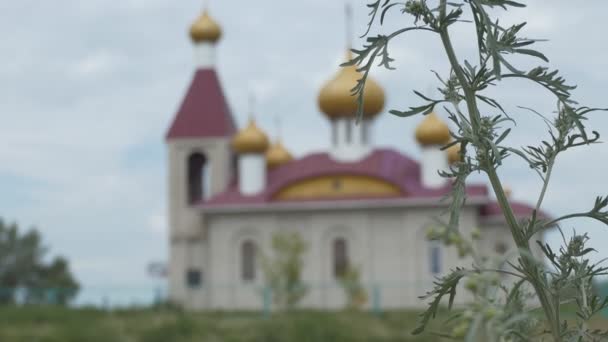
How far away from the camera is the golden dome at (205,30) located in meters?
30.2

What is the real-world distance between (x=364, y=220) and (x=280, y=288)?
312 centimetres

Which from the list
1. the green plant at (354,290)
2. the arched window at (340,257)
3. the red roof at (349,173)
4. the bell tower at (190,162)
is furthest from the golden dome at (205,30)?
the green plant at (354,290)

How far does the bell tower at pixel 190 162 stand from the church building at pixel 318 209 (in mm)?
33

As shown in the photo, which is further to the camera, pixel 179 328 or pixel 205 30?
pixel 205 30

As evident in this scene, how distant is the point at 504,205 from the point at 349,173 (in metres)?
25.3

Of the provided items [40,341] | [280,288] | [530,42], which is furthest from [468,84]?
[280,288]

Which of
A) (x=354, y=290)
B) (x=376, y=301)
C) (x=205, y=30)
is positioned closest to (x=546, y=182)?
(x=376, y=301)

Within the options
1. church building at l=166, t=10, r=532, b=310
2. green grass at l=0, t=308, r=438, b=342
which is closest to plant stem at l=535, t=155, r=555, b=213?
green grass at l=0, t=308, r=438, b=342

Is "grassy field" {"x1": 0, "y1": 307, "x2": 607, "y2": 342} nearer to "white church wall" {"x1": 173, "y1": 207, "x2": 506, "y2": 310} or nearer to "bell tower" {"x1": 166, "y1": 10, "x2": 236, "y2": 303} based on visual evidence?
"white church wall" {"x1": 173, "y1": 207, "x2": 506, "y2": 310}

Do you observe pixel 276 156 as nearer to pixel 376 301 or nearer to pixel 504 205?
pixel 376 301

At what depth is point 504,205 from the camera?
1718mm

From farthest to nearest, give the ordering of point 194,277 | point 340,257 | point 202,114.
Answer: point 202,114 → point 194,277 → point 340,257

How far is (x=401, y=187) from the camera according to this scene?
26531 millimetres

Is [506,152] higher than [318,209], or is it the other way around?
[318,209]
